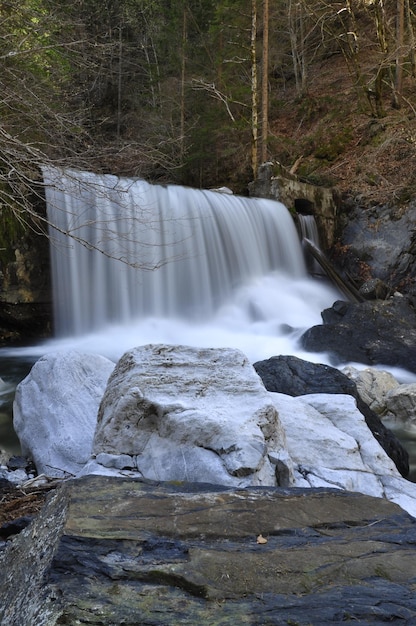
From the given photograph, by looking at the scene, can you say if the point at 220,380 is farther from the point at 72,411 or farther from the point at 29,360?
the point at 29,360

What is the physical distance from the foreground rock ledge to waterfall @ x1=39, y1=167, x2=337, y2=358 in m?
6.67

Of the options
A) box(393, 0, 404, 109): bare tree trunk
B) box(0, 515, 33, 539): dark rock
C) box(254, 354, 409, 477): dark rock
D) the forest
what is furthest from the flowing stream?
box(393, 0, 404, 109): bare tree trunk

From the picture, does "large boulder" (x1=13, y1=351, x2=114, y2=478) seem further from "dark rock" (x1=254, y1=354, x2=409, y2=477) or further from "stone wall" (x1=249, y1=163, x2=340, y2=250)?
"stone wall" (x1=249, y1=163, x2=340, y2=250)

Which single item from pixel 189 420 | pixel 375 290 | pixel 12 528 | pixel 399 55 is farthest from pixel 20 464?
pixel 399 55

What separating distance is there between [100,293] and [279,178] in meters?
5.69

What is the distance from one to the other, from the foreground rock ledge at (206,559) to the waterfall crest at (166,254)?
746 centimetres

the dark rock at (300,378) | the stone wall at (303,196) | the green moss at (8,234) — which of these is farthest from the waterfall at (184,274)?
the dark rock at (300,378)

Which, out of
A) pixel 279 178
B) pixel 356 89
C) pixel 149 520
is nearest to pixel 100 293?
pixel 279 178

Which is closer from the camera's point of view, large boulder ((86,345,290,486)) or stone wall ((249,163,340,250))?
large boulder ((86,345,290,486))

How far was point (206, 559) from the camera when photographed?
1.64m

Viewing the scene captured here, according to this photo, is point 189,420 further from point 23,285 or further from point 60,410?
point 23,285

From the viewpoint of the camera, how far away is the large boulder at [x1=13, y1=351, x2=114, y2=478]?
148 inches

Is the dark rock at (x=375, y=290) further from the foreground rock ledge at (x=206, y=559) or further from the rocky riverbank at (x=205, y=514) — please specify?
the foreground rock ledge at (x=206, y=559)

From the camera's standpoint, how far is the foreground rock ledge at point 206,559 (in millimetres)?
1408
